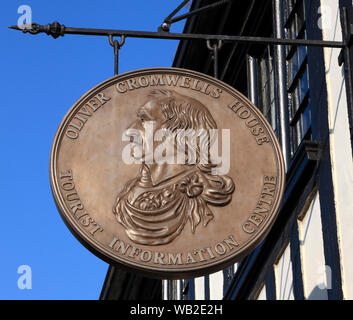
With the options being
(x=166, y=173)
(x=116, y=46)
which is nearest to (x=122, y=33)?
(x=116, y=46)

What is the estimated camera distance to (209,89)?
424 inches

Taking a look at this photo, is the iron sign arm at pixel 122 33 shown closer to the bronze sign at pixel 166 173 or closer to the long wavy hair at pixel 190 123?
the bronze sign at pixel 166 173

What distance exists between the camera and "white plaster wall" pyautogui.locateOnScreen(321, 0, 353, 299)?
11.9m

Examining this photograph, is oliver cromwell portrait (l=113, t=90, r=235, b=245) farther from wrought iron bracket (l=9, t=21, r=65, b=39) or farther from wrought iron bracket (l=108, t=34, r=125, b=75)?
wrought iron bracket (l=9, t=21, r=65, b=39)

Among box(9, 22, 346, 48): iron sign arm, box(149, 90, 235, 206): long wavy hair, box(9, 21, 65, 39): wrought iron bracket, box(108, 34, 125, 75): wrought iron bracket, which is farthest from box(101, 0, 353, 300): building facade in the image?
box(9, 21, 65, 39): wrought iron bracket

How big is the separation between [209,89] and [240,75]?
27.6 feet

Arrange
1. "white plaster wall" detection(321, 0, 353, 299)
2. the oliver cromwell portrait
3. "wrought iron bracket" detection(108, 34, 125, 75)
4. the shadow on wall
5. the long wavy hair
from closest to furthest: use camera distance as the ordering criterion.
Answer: the oliver cromwell portrait < the long wavy hair < "wrought iron bracket" detection(108, 34, 125, 75) < "white plaster wall" detection(321, 0, 353, 299) < the shadow on wall

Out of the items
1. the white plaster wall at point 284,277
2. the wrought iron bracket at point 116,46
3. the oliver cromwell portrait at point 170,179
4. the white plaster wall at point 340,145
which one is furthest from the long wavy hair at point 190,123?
the white plaster wall at point 284,277

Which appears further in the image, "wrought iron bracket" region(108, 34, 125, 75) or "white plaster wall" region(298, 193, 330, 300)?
"white plaster wall" region(298, 193, 330, 300)

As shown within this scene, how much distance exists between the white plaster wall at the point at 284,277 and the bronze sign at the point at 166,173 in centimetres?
437

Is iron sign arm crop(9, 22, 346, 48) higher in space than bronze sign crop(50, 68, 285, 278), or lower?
higher

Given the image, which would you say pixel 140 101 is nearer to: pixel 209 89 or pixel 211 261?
pixel 209 89

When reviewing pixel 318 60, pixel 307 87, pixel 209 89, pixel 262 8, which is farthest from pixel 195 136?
pixel 262 8

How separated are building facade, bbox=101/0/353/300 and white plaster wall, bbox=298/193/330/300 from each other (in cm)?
1
